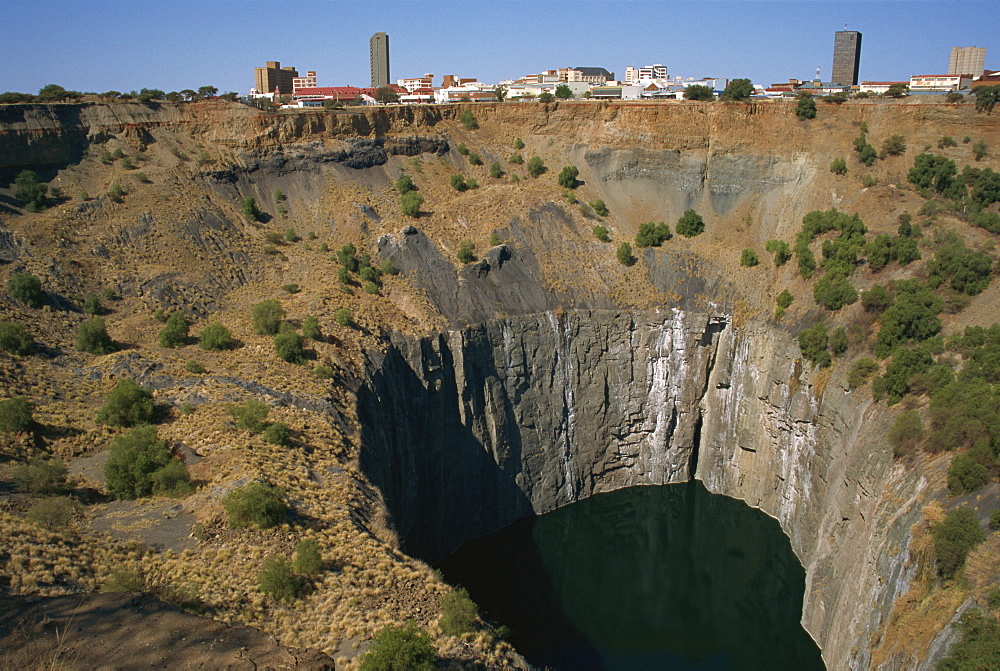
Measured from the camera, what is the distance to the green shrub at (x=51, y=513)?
65.6 ft

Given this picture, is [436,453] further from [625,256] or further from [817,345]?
[817,345]

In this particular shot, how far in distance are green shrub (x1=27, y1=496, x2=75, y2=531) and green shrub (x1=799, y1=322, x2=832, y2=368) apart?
117 feet

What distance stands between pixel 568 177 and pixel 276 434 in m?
34.6

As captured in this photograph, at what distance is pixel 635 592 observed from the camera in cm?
3828

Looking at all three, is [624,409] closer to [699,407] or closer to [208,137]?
[699,407]

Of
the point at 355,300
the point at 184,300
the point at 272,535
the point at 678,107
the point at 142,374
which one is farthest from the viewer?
the point at 678,107

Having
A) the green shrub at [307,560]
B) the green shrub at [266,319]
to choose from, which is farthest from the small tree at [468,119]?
the green shrub at [307,560]

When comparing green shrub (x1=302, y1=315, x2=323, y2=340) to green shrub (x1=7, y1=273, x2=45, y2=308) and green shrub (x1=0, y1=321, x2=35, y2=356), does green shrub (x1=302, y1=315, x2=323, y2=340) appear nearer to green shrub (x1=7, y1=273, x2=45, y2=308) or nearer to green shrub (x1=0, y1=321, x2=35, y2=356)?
green shrub (x1=0, y1=321, x2=35, y2=356)

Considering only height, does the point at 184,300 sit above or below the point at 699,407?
above

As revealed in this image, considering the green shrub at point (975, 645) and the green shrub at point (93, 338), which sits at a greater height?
the green shrub at point (93, 338)

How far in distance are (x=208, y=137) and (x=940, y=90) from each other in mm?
59128

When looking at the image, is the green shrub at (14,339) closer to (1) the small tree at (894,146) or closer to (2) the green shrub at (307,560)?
(2) the green shrub at (307,560)

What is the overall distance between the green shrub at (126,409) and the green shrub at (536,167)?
3550cm

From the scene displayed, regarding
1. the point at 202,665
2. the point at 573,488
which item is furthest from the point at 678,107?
the point at 202,665
